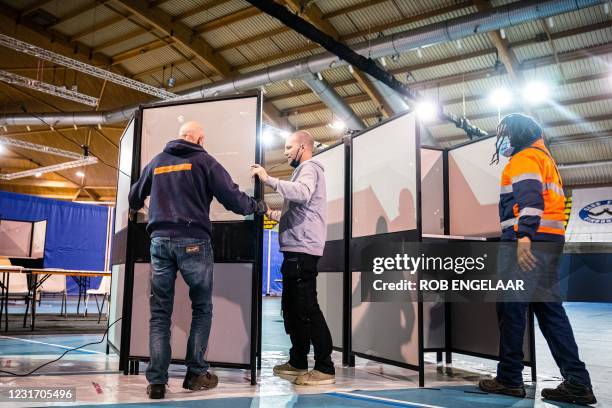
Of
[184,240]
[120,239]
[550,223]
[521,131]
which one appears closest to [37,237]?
[120,239]

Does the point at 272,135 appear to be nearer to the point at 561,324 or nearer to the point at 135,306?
the point at 135,306

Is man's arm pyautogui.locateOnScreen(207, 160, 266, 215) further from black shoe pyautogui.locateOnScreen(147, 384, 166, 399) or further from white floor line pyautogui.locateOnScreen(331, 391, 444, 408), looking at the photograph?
white floor line pyautogui.locateOnScreen(331, 391, 444, 408)

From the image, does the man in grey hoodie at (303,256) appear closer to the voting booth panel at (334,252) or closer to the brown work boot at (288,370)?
the brown work boot at (288,370)

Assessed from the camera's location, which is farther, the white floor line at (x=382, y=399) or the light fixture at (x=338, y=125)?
the light fixture at (x=338, y=125)

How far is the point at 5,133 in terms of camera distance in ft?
53.5

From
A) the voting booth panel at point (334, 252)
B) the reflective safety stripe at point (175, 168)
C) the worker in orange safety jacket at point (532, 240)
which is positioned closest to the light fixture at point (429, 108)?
the voting booth panel at point (334, 252)

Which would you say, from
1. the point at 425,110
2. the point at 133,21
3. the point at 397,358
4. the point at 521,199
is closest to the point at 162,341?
the point at 397,358

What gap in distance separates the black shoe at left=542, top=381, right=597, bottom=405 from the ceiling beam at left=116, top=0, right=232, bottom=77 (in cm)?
1004

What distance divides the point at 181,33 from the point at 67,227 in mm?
6734

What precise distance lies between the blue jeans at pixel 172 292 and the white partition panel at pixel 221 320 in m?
0.44

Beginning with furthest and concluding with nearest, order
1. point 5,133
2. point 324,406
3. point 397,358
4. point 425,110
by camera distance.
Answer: point 5,133, point 425,110, point 397,358, point 324,406

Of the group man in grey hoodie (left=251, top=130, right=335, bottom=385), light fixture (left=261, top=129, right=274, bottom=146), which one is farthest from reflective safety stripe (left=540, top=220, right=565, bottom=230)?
light fixture (left=261, top=129, right=274, bottom=146)

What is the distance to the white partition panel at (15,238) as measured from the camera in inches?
252

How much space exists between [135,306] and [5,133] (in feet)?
51.5
